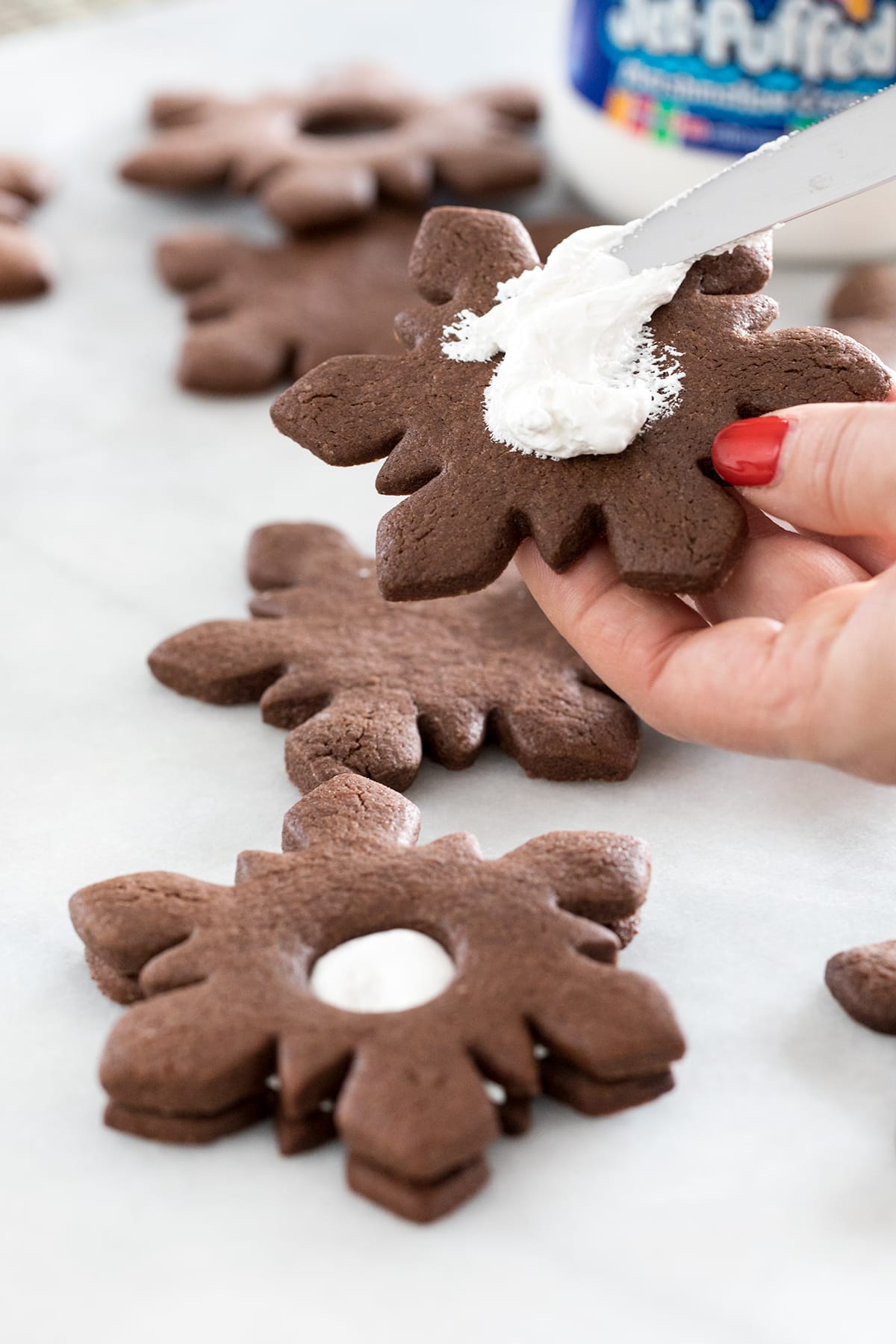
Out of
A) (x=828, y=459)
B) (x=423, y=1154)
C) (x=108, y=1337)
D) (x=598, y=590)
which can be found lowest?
(x=108, y=1337)

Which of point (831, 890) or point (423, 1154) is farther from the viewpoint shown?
point (831, 890)

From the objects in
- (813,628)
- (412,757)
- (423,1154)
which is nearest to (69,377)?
(412,757)

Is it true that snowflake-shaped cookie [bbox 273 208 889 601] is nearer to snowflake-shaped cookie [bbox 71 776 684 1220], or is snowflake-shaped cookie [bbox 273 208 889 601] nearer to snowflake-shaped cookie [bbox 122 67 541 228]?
snowflake-shaped cookie [bbox 71 776 684 1220]

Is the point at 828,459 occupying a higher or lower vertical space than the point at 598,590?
higher

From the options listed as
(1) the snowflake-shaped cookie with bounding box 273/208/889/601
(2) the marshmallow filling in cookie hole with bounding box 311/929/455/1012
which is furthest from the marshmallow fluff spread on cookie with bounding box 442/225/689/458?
(2) the marshmallow filling in cookie hole with bounding box 311/929/455/1012

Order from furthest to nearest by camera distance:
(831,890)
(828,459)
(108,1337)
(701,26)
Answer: (701,26), (831,890), (828,459), (108,1337)

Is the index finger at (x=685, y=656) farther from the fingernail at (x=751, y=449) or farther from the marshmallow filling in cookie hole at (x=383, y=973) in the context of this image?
the marshmallow filling in cookie hole at (x=383, y=973)

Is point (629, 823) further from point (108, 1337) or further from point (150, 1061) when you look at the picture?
point (108, 1337)
